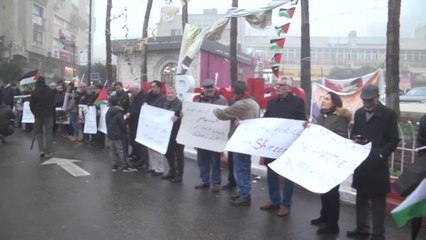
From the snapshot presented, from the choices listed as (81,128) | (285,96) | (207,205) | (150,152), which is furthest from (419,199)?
(81,128)

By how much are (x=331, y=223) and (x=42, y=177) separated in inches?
203

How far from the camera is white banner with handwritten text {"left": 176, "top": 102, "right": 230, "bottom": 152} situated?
7.12 metres

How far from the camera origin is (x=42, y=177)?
7.99 meters

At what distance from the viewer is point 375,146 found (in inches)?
185

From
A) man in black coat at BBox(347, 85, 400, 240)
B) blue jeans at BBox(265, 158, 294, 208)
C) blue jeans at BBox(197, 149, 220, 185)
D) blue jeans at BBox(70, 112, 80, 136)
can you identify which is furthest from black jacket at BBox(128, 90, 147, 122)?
blue jeans at BBox(70, 112, 80, 136)

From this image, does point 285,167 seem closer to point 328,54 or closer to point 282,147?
point 282,147

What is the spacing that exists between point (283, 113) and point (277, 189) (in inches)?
41.3

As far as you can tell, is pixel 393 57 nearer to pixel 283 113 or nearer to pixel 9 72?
pixel 283 113

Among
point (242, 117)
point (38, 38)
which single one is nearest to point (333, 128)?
point (242, 117)

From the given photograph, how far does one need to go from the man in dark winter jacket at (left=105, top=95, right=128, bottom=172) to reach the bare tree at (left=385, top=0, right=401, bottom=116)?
5.32 m

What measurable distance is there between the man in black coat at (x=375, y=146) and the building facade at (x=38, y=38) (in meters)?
28.8

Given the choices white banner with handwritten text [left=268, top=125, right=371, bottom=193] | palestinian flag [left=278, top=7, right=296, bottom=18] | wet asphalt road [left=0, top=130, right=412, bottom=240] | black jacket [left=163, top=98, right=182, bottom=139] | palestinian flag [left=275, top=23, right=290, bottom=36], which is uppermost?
palestinian flag [left=278, top=7, right=296, bottom=18]

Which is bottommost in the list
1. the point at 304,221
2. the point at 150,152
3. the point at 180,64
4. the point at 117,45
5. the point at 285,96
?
the point at 304,221

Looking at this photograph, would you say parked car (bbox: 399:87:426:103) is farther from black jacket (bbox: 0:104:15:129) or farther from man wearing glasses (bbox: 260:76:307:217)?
black jacket (bbox: 0:104:15:129)
